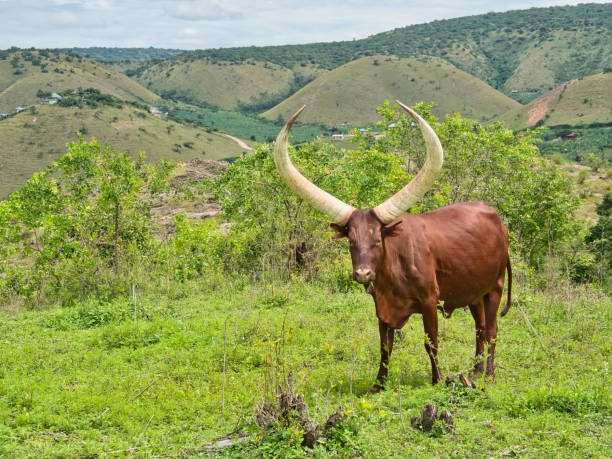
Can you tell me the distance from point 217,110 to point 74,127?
70473 millimetres

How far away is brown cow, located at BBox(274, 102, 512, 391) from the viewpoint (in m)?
6.49

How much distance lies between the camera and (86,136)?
79688 mm

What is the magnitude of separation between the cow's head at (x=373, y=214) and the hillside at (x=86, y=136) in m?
67.9

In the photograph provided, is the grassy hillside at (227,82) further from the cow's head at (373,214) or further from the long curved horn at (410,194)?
the long curved horn at (410,194)

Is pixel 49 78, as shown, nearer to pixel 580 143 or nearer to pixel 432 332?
pixel 580 143

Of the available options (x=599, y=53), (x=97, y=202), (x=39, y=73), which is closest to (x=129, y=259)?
(x=97, y=202)

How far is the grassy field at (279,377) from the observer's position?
555 centimetres

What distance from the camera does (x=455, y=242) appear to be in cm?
746

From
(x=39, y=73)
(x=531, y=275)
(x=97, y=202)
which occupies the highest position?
(x=39, y=73)

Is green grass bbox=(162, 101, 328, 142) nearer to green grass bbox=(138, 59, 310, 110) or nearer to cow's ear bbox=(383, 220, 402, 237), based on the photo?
green grass bbox=(138, 59, 310, 110)

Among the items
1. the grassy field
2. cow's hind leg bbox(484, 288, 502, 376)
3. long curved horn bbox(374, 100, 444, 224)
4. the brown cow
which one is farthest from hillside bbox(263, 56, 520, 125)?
long curved horn bbox(374, 100, 444, 224)

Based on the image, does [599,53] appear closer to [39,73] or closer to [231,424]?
[39,73]

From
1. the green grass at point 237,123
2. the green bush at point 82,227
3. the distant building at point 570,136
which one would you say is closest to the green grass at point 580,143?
the distant building at point 570,136

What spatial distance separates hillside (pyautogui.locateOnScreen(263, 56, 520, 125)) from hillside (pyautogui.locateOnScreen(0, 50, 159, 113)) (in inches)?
1338
